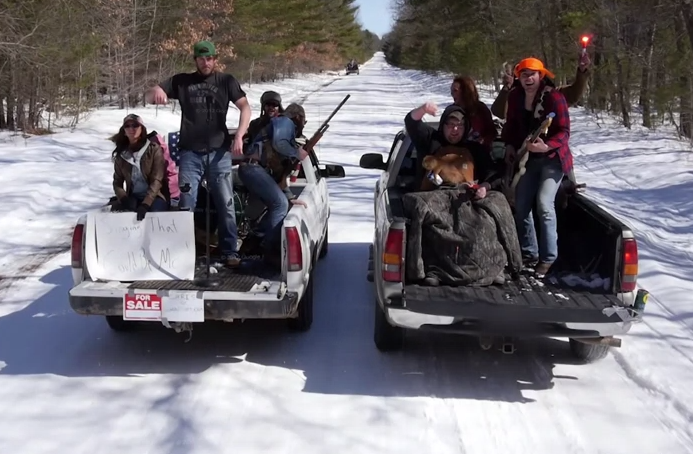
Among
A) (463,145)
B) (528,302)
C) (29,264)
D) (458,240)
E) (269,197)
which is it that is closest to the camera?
(528,302)

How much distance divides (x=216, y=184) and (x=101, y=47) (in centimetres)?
1895

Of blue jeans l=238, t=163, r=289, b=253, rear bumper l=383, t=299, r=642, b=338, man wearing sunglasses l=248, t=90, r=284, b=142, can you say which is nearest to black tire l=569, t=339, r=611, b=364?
rear bumper l=383, t=299, r=642, b=338

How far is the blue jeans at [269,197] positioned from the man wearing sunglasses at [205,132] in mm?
192

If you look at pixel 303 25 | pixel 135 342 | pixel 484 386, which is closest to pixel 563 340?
pixel 484 386

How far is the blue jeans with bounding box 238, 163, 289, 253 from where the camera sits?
578 cm

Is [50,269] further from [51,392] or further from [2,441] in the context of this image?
[2,441]

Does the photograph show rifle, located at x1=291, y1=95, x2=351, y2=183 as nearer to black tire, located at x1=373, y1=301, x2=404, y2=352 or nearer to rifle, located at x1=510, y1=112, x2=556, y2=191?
rifle, located at x1=510, y1=112, x2=556, y2=191

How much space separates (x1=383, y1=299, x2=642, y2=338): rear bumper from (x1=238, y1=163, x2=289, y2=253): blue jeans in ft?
4.85

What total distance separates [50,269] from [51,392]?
10.2 feet

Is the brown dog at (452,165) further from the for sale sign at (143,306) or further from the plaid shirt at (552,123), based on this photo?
the for sale sign at (143,306)

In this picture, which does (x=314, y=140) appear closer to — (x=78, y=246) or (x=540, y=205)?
(x=540, y=205)

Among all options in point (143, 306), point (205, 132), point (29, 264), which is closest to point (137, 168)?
point (205, 132)

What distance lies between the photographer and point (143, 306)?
484cm

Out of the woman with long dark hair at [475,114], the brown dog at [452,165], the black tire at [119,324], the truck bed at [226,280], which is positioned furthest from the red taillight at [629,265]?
the black tire at [119,324]
